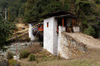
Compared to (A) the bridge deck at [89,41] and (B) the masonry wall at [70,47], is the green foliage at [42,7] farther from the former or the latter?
(A) the bridge deck at [89,41]

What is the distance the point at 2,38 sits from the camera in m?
5.91

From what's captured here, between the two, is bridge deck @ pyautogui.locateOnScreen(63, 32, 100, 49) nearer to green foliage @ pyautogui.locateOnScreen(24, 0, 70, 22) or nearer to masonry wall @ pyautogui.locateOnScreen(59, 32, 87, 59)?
masonry wall @ pyautogui.locateOnScreen(59, 32, 87, 59)

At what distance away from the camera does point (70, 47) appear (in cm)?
895

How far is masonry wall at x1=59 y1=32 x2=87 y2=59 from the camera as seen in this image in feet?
24.9

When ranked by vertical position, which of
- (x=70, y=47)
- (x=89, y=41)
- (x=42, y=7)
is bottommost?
(x=70, y=47)

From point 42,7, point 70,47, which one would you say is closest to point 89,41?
point 70,47

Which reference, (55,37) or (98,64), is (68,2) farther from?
(98,64)

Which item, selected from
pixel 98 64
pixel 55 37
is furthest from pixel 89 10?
pixel 98 64

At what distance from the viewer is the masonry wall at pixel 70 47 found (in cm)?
759

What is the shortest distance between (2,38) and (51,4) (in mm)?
18817

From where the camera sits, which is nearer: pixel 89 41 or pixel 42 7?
pixel 89 41

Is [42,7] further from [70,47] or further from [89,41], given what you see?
[89,41]

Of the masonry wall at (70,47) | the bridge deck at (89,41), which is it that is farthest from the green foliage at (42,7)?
the bridge deck at (89,41)

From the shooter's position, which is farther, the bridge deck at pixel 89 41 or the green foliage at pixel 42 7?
the green foliage at pixel 42 7
